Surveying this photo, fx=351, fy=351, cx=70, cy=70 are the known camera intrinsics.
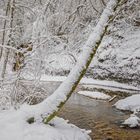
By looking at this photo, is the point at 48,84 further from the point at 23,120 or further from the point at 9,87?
the point at 23,120

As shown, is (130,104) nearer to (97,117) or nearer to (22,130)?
(97,117)

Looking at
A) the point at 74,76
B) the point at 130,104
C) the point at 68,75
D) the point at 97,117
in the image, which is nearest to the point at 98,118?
the point at 97,117

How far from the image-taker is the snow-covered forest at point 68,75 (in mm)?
7344

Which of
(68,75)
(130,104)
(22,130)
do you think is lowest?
(130,104)

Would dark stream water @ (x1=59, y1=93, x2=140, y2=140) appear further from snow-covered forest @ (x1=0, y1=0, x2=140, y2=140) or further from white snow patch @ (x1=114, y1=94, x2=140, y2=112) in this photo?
white snow patch @ (x1=114, y1=94, x2=140, y2=112)

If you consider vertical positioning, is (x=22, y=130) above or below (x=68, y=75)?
below

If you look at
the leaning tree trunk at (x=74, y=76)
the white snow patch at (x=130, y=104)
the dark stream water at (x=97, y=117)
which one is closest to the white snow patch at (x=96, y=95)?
the dark stream water at (x=97, y=117)

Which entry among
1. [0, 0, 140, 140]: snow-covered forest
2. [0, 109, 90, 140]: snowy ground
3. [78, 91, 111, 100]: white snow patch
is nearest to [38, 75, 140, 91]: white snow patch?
[0, 0, 140, 140]: snow-covered forest

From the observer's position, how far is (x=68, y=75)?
24.8ft

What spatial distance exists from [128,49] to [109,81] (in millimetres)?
3056

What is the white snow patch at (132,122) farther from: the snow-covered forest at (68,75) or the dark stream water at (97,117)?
the dark stream water at (97,117)

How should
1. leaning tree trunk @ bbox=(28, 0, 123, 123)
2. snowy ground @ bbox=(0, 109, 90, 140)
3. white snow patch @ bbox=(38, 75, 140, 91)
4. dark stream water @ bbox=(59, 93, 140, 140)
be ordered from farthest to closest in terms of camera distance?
white snow patch @ bbox=(38, 75, 140, 91) < dark stream water @ bbox=(59, 93, 140, 140) < leaning tree trunk @ bbox=(28, 0, 123, 123) < snowy ground @ bbox=(0, 109, 90, 140)

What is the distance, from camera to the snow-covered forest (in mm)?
7344

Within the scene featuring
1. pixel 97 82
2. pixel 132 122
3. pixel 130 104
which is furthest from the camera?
pixel 97 82
